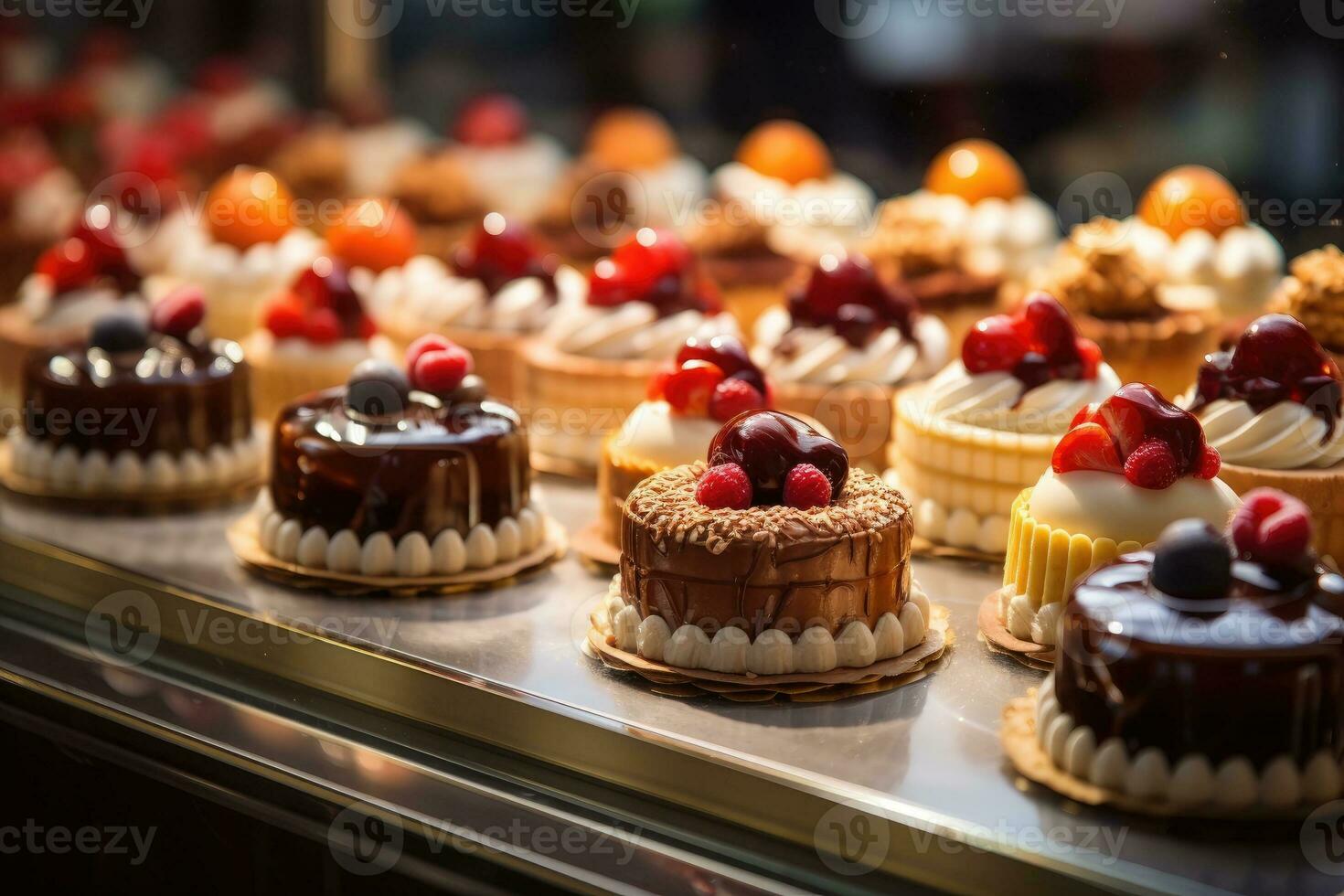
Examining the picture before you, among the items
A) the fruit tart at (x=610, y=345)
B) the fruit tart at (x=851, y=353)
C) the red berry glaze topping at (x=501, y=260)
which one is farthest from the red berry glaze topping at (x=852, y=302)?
the red berry glaze topping at (x=501, y=260)

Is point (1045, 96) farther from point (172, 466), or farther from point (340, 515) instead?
point (172, 466)

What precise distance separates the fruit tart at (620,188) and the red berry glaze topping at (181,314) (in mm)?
1483

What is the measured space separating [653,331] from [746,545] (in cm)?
145

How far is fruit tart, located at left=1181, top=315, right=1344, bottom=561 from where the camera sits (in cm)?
288

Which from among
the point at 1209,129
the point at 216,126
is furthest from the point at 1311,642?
the point at 216,126

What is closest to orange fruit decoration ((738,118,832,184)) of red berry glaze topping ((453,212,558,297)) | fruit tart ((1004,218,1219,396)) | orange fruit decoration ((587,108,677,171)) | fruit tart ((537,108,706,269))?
fruit tart ((537,108,706,269))

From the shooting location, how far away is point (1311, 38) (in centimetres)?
314

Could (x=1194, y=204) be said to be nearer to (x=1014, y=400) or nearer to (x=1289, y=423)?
(x=1014, y=400)

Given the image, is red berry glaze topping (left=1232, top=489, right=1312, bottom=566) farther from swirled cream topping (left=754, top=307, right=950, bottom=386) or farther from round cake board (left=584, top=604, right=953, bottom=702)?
swirled cream topping (left=754, top=307, right=950, bottom=386)

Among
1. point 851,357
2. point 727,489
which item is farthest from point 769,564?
point 851,357

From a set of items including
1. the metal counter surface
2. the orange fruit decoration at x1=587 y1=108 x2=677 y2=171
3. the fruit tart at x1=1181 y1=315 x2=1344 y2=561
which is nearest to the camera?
the metal counter surface

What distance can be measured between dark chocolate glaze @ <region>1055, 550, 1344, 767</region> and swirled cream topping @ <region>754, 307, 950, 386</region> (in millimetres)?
1439

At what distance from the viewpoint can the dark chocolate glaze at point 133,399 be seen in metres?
3.75

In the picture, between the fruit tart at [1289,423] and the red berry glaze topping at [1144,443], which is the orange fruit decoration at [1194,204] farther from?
the red berry glaze topping at [1144,443]
